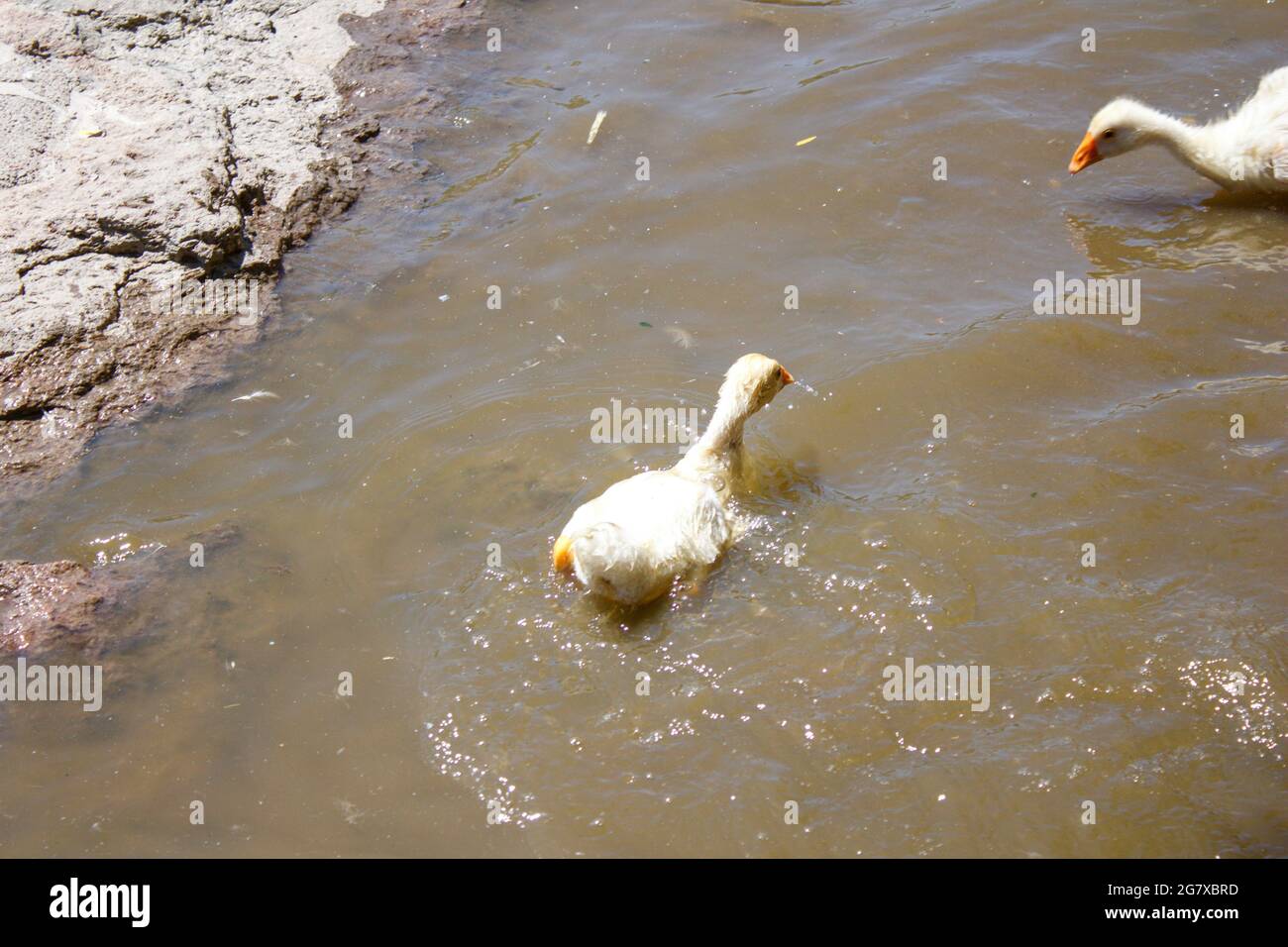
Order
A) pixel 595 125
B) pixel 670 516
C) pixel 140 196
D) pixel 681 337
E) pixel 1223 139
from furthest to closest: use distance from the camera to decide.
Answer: pixel 595 125
pixel 1223 139
pixel 140 196
pixel 681 337
pixel 670 516

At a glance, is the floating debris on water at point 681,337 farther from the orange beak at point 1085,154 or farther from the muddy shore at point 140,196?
the orange beak at point 1085,154

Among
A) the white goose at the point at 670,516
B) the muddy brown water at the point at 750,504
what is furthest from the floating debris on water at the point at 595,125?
the white goose at the point at 670,516

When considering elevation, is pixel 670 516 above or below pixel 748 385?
below

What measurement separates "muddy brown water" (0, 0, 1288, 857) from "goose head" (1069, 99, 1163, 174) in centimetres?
23

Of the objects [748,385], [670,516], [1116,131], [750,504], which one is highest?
[1116,131]

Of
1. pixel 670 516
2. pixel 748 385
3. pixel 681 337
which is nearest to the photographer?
pixel 670 516

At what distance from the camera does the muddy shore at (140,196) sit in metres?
5.05

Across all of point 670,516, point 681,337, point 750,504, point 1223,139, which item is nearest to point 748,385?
point 750,504

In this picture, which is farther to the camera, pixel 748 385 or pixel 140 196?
pixel 140 196

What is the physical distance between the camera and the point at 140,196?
18.8 feet

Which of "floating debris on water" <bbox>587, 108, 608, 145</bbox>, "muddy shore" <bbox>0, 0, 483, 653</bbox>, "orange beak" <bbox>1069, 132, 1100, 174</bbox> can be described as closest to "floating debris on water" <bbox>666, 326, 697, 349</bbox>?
"floating debris on water" <bbox>587, 108, 608, 145</bbox>

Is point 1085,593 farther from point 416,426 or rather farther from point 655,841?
point 416,426

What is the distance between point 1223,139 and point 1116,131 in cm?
56

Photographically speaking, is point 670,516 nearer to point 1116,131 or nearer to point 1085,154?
point 1085,154
